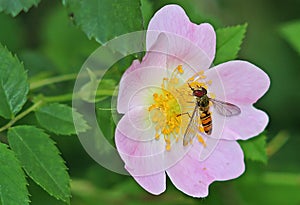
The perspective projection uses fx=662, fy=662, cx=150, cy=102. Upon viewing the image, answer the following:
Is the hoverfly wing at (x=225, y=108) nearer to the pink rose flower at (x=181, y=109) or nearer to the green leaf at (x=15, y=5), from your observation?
the pink rose flower at (x=181, y=109)

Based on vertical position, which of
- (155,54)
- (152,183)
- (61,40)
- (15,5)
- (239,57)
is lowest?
(239,57)

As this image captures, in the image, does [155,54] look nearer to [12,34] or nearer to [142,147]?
[142,147]

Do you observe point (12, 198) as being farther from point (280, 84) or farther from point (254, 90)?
point (280, 84)

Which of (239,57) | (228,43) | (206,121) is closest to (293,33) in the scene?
(239,57)

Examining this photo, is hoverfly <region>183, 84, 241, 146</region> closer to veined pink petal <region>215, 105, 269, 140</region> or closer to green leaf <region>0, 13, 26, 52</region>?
veined pink petal <region>215, 105, 269, 140</region>

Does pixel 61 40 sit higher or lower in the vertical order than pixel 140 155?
lower

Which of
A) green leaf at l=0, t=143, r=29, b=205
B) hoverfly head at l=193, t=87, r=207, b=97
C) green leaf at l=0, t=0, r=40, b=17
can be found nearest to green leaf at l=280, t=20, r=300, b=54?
hoverfly head at l=193, t=87, r=207, b=97
